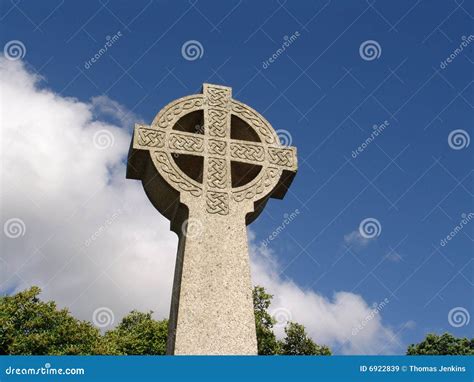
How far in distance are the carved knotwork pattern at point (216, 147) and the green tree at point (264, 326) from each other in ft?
48.3

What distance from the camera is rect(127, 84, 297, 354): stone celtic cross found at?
535cm

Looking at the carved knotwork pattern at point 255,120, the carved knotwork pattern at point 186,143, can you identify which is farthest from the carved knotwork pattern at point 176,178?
the carved knotwork pattern at point 255,120

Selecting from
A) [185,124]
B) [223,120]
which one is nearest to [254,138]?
[223,120]

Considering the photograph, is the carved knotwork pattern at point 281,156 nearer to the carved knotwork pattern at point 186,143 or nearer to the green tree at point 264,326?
the carved knotwork pattern at point 186,143

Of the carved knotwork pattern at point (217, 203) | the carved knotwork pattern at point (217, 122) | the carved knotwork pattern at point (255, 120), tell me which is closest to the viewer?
the carved knotwork pattern at point (217, 203)

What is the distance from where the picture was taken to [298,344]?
2145 cm

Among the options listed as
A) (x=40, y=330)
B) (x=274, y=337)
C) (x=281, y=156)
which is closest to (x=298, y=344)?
(x=274, y=337)

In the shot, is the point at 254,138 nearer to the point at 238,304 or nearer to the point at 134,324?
the point at 238,304

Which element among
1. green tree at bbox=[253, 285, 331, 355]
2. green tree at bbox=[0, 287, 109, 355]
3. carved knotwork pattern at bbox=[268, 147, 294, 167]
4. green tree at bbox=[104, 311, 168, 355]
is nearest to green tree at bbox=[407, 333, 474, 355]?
green tree at bbox=[253, 285, 331, 355]

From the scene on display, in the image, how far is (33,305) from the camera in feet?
72.9

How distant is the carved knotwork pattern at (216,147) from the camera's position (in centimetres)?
670

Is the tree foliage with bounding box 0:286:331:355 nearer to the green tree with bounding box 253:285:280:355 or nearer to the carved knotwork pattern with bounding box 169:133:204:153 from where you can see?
the green tree with bounding box 253:285:280:355

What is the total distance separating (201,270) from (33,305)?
19.4 m

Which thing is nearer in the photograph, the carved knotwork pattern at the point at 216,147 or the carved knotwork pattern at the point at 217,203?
the carved knotwork pattern at the point at 217,203
